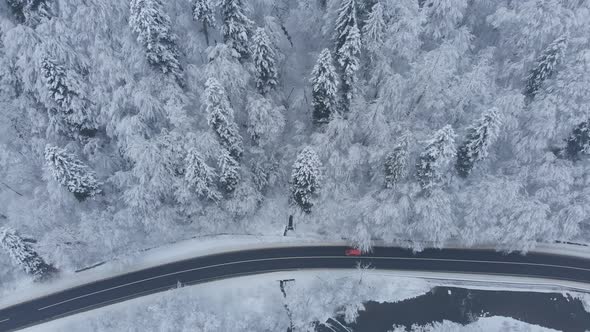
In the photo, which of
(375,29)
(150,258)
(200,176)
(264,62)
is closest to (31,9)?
(200,176)

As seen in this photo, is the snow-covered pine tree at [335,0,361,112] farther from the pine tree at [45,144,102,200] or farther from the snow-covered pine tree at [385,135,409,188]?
the pine tree at [45,144,102,200]

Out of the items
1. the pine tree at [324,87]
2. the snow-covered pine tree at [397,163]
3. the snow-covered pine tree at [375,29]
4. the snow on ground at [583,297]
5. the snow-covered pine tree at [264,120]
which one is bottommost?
the snow on ground at [583,297]

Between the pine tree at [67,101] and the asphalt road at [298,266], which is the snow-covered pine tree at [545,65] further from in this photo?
the pine tree at [67,101]

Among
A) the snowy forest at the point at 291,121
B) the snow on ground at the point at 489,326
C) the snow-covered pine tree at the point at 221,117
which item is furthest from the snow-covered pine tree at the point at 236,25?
the snow on ground at the point at 489,326

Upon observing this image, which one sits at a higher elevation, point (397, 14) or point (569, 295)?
point (397, 14)

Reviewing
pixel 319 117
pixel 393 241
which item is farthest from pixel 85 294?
pixel 393 241

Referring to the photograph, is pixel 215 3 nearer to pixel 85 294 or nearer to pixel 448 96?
pixel 448 96
